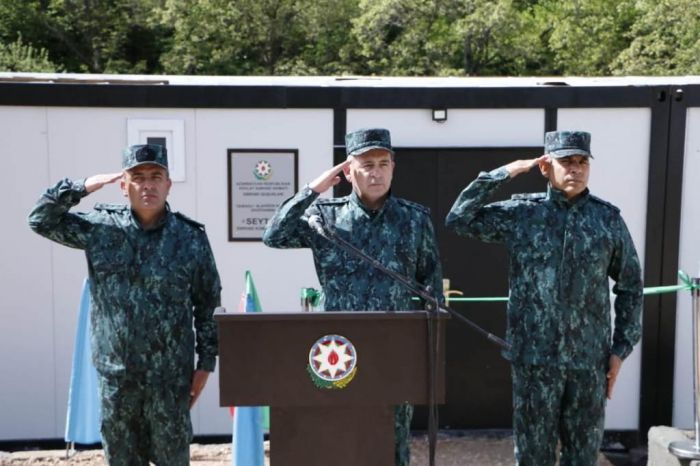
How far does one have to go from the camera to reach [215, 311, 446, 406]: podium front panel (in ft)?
10.9

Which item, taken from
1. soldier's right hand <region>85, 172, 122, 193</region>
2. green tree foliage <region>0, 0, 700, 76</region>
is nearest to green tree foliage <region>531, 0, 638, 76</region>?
green tree foliage <region>0, 0, 700, 76</region>

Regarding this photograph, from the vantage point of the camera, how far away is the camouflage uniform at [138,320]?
405 centimetres

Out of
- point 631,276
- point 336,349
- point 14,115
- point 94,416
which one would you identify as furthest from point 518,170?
point 14,115

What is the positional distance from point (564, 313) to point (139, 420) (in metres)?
1.94

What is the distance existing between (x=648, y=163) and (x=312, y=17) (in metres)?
25.8

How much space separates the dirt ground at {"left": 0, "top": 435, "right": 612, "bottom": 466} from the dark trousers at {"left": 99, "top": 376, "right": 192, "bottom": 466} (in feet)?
7.70

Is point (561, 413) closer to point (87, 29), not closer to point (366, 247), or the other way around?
point (366, 247)

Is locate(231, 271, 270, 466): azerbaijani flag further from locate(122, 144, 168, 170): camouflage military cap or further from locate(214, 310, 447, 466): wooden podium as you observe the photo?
locate(214, 310, 447, 466): wooden podium

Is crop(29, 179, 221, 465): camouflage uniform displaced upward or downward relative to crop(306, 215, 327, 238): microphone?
downward

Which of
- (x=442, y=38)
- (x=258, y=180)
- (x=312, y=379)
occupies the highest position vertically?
(x=442, y=38)

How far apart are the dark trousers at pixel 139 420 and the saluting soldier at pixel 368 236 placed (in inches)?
31.8

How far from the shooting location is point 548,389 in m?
4.19

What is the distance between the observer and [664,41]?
24.4 metres

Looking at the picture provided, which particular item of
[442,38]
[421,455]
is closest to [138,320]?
[421,455]
